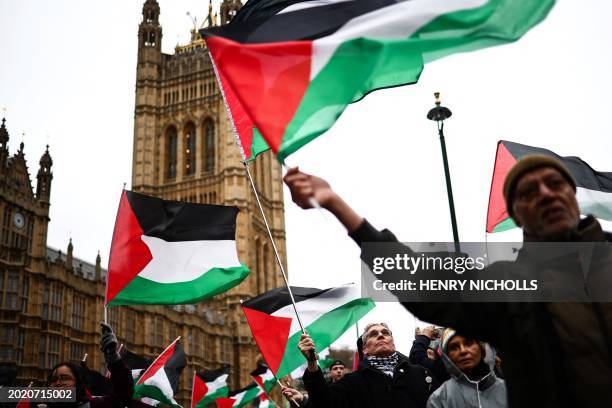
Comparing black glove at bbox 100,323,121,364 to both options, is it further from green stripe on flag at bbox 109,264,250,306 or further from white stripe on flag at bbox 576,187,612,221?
white stripe on flag at bbox 576,187,612,221

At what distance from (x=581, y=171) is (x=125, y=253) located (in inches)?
214

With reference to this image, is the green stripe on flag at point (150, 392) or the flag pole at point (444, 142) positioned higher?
the flag pole at point (444, 142)

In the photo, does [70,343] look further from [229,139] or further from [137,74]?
[137,74]

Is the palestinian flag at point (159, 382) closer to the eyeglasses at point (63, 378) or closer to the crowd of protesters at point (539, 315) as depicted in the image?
the eyeglasses at point (63, 378)

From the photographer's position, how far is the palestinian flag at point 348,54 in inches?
107

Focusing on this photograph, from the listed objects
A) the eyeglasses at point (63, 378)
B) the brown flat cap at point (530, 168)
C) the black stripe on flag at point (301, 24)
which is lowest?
the eyeglasses at point (63, 378)

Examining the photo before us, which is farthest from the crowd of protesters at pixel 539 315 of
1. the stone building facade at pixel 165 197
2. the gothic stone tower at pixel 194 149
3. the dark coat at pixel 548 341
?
the gothic stone tower at pixel 194 149

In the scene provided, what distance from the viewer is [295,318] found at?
701 cm

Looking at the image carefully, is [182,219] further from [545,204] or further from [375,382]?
[545,204]

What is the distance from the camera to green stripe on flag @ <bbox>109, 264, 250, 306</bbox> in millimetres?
6309

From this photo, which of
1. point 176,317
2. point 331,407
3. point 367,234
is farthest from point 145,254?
point 176,317

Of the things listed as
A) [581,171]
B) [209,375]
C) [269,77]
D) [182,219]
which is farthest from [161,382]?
[269,77]

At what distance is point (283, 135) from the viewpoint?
2803 mm

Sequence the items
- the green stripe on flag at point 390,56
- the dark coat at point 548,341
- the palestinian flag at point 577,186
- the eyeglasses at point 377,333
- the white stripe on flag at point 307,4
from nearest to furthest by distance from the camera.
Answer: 1. the dark coat at point 548,341
2. the green stripe on flag at point 390,56
3. the white stripe on flag at point 307,4
4. the eyeglasses at point 377,333
5. the palestinian flag at point 577,186
